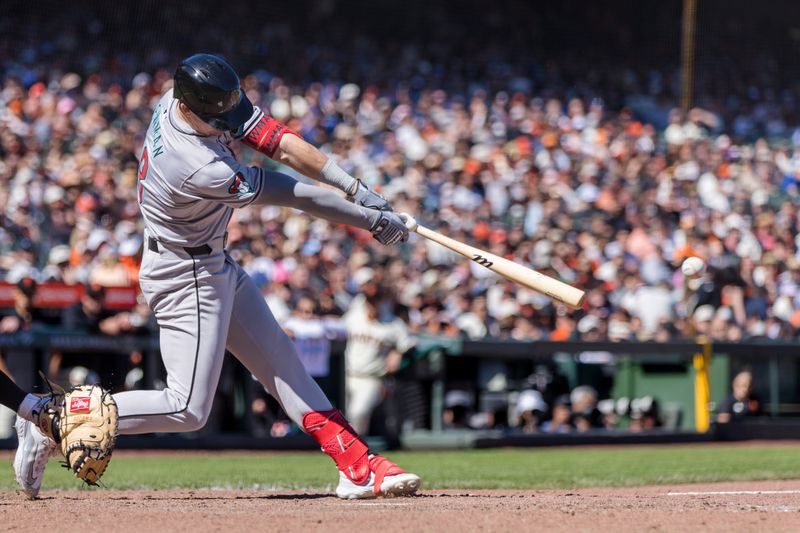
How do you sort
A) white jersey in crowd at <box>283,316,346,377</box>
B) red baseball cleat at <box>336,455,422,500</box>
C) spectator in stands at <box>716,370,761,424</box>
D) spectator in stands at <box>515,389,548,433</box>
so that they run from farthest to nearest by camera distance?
spectator in stands at <box>716,370,761,424</box> < spectator in stands at <box>515,389,548,433</box> < white jersey in crowd at <box>283,316,346,377</box> < red baseball cleat at <box>336,455,422,500</box>

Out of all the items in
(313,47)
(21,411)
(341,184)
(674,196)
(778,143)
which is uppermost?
(313,47)

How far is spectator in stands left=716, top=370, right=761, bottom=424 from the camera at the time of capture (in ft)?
35.8

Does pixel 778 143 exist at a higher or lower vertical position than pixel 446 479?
higher

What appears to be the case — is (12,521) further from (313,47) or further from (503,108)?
(313,47)

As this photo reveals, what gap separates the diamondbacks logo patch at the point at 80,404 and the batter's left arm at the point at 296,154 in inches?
45.0

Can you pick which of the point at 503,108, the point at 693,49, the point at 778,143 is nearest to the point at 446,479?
the point at 503,108

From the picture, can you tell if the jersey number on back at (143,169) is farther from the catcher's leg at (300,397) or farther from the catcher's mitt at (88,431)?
the catcher's mitt at (88,431)

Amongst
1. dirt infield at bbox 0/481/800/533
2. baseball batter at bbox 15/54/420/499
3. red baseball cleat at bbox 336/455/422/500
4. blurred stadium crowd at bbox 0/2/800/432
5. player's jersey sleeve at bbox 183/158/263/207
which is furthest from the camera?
blurred stadium crowd at bbox 0/2/800/432

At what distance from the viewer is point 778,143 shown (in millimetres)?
18234

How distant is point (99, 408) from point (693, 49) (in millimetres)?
18268

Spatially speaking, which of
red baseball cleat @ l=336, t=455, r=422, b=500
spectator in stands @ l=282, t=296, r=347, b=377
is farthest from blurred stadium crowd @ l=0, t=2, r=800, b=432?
red baseball cleat @ l=336, t=455, r=422, b=500

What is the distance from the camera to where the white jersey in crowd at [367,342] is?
380 inches

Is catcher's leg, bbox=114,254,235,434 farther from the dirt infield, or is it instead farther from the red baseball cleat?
the red baseball cleat

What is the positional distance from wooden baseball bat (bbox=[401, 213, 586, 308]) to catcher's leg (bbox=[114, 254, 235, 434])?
0.84 metres
